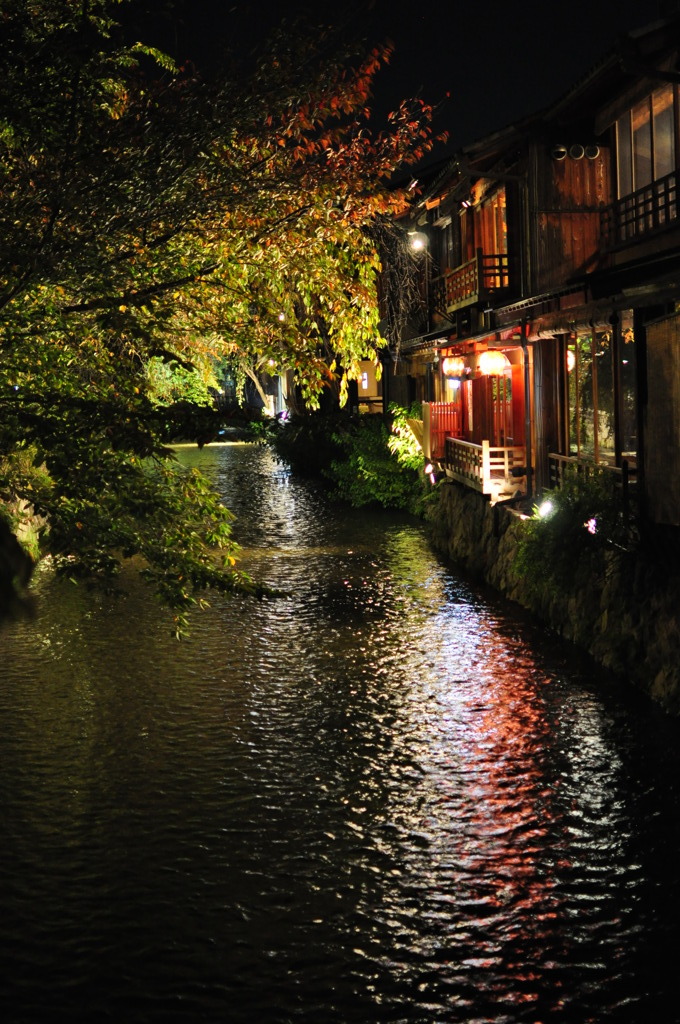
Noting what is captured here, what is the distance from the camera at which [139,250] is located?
29.3ft

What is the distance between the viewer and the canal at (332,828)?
24.3 ft

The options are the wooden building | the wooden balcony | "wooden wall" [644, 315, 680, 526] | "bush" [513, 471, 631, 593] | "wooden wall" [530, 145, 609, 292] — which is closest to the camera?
"wooden wall" [644, 315, 680, 526]

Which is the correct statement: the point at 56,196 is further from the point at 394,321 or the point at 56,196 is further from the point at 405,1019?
the point at 394,321

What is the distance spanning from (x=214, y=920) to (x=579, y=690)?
6.88m

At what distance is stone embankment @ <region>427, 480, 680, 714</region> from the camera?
12.6m

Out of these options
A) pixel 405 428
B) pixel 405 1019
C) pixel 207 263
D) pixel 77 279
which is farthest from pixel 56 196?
pixel 405 428

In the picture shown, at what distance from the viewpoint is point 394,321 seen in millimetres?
37000

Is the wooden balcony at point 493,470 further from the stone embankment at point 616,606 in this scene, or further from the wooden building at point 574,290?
the stone embankment at point 616,606

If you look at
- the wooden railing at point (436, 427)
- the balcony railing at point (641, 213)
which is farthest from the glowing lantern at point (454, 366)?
the balcony railing at point (641, 213)

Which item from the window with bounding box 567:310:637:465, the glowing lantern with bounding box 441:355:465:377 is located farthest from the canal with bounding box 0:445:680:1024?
the glowing lantern with bounding box 441:355:465:377

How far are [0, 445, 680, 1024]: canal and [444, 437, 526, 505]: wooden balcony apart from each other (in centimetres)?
490

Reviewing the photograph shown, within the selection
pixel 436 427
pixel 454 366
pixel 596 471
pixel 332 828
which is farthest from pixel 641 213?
pixel 332 828

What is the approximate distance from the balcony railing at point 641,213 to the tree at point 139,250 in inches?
283

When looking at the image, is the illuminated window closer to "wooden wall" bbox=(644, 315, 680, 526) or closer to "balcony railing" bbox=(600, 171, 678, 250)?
"balcony railing" bbox=(600, 171, 678, 250)
